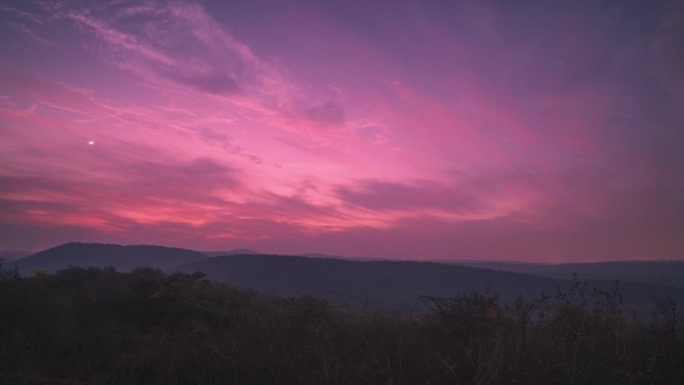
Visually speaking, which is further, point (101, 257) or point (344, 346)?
point (101, 257)

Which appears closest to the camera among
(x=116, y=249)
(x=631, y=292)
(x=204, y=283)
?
(x=204, y=283)

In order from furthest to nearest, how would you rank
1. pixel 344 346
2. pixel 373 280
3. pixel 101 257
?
1. pixel 101 257
2. pixel 373 280
3. pixel 344 346

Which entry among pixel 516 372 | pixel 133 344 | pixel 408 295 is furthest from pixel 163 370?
pixel 408 295

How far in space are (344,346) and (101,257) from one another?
10434 cm

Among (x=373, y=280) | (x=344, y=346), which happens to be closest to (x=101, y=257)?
(x=373, y=280)

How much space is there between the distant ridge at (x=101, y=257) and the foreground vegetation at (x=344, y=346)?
77089mm

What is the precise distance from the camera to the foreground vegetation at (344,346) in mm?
4719

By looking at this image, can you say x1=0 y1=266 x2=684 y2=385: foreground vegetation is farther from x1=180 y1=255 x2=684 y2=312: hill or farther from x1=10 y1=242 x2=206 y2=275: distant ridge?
x1=10 y1=242 x2=206 y2=275: distant ridge

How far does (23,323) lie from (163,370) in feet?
16.5

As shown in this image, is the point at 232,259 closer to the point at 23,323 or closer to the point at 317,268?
the point at 317,268

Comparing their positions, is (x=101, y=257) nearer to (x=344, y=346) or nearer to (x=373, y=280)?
(x=373, y=280)

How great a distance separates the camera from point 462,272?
7575 centimetres

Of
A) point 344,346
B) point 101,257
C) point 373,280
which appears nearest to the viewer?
point 344,346

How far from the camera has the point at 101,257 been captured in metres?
91.4
